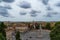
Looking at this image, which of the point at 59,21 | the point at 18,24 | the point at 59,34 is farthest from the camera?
the point at 18,24

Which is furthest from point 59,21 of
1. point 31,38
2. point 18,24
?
point 18,24

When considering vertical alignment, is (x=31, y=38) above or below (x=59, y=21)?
below

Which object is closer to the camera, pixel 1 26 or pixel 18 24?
pixel 1 26

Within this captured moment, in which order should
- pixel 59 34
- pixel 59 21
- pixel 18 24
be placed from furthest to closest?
pixel 18 24, pixel 59 21, pixel 59 34

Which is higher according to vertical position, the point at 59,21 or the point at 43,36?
the point at 59,21

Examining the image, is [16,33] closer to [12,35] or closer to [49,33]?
[12,35]

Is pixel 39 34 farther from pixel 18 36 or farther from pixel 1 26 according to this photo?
pixel 1 26

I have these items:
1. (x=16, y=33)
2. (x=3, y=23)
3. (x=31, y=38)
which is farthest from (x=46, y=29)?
(x=3, y=23)

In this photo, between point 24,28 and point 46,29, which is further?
point 24,28
